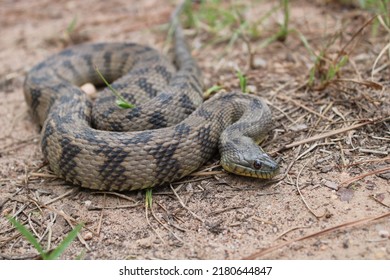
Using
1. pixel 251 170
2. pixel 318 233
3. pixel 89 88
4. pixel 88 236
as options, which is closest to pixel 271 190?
pixel 251 170

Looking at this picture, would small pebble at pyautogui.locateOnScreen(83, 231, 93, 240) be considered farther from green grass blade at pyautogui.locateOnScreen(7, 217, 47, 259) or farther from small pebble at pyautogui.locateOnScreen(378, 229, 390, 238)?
small pebble at pyautogui.locateOnScreen(378, 229, 390, 238)

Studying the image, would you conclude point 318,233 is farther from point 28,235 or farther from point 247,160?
point 28,235

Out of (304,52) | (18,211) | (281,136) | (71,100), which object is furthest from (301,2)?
(18,211)

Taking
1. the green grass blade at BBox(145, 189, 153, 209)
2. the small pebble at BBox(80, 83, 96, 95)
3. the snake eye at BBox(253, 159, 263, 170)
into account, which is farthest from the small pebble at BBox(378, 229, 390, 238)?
the small pebble at BBox(80, 83, 96, 95)

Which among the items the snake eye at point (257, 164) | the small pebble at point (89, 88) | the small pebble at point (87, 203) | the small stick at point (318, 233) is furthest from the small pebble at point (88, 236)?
the small pebble at point (89, 88)

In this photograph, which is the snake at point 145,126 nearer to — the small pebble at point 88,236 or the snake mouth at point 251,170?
the snake mouth at point 251,170

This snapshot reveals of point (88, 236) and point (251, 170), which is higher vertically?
point (251, 170)
